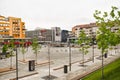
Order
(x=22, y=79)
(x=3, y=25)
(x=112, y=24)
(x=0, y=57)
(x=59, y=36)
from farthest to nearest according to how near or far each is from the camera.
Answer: (x=59, y=36) → (x=3, y=25) → (x=0, y=57) → (x=22, y=79) → (x=112, y=24)

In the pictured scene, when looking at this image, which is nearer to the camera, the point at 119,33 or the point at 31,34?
the point at 119,33

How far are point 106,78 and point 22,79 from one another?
10105 millimetres

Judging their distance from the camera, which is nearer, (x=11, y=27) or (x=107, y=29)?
(x=107, y=29)

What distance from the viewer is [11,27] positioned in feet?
334

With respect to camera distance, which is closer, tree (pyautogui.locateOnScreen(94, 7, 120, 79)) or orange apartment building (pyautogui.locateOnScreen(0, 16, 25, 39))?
tree (pyautogui.locateOnScreen(94, 7, 120, 79))

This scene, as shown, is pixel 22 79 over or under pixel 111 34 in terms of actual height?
under

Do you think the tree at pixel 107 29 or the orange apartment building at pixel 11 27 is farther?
the orange apartment building at pixel 11 27

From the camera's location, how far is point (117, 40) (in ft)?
47.2

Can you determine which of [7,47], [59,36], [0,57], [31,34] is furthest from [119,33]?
[31,34]

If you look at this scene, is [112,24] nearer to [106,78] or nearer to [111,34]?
[111,34]

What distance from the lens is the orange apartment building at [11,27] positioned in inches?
3812

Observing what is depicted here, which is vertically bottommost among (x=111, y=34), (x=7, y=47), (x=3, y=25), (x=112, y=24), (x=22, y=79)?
Answer: (x=22, y=79)

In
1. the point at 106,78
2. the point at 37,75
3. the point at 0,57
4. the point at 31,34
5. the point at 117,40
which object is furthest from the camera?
the point at 31,34

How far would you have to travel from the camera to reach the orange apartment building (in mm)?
96812
